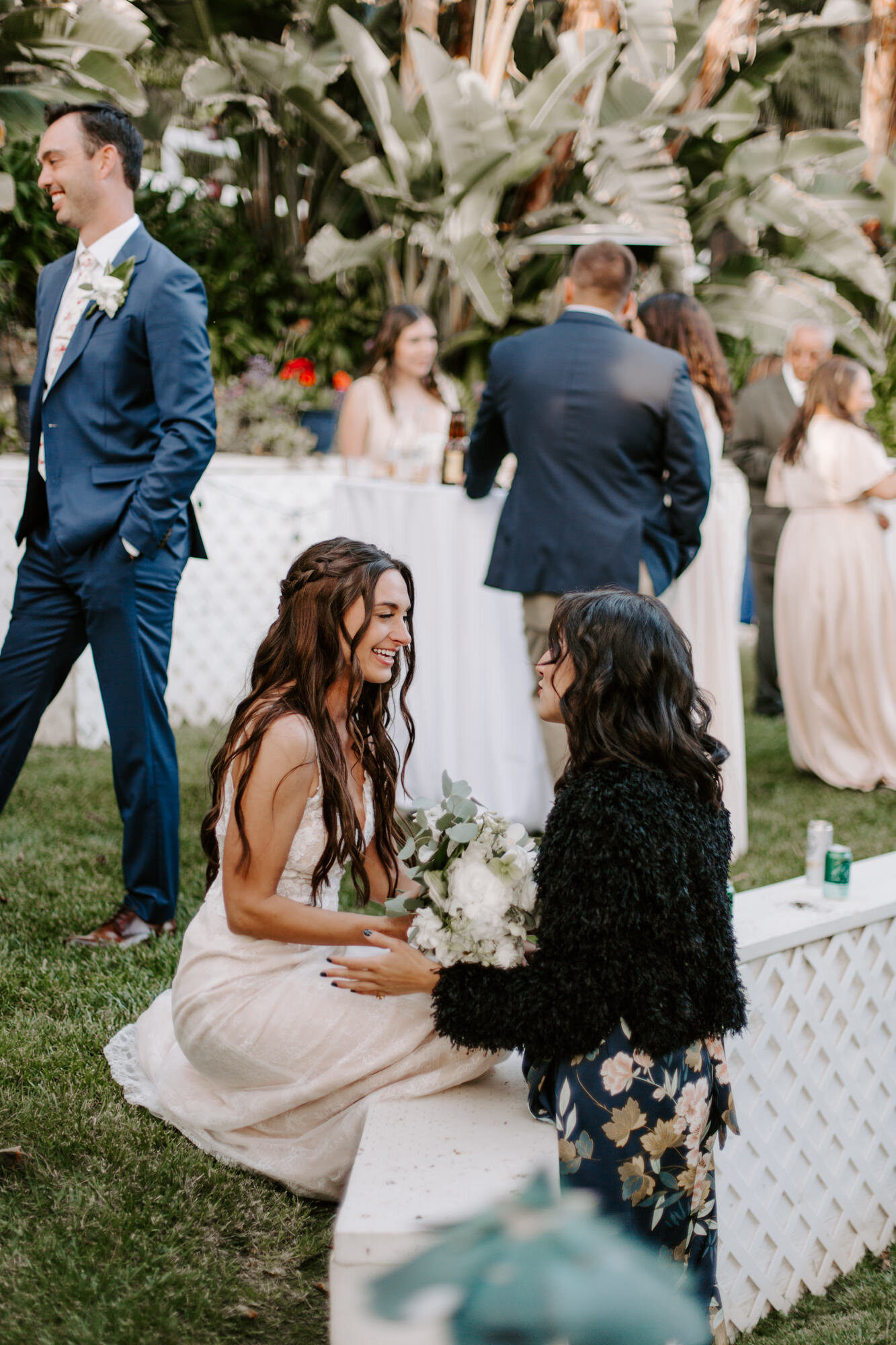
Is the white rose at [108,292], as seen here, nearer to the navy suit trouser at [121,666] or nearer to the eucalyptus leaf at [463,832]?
the navy suit trouser at [121,666]

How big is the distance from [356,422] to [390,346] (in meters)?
0.39

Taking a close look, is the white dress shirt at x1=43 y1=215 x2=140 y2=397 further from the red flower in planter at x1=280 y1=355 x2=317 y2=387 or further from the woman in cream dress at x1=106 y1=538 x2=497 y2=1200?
the red flower in planter at x1=280 y1=355 x2=317 y2=387

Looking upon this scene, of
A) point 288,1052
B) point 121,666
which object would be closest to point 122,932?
point 121,666

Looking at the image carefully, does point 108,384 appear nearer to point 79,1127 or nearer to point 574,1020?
point 79,1127

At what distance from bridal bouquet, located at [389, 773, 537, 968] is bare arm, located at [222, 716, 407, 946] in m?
0.16

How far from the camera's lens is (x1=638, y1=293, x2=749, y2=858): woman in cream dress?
448cm

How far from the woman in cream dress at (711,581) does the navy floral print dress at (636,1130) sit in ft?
8.26

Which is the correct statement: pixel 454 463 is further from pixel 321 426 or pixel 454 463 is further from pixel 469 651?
pixel 321 426

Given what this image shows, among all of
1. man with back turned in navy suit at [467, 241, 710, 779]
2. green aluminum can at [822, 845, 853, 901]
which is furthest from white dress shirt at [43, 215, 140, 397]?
green aluminum can at [822, 845, 853, 901]

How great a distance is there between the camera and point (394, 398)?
5.83 m

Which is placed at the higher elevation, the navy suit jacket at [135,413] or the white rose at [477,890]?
the navy suit jacket at [135,413]

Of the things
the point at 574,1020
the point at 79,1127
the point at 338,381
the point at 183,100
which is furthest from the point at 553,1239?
the point at 183,100

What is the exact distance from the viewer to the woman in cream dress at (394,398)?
5.74 metres

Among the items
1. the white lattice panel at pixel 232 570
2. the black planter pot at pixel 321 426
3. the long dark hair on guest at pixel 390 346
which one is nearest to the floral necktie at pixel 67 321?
the long dark hair on guest at pixel 390 346
